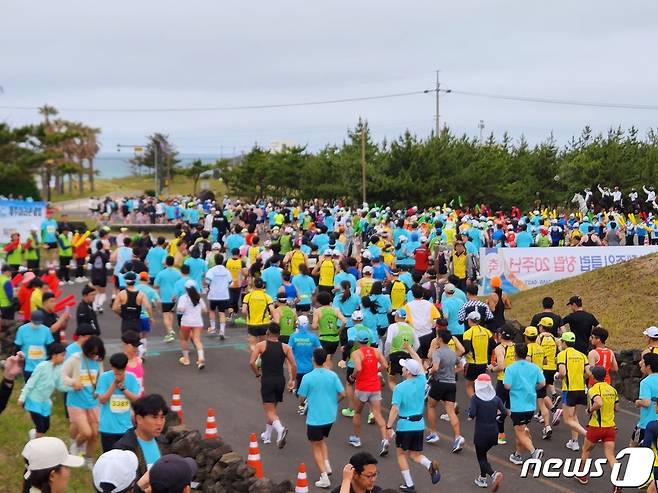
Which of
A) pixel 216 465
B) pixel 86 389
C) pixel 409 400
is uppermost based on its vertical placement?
pixel 86 389

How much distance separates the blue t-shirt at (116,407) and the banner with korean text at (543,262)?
13000 millimetres

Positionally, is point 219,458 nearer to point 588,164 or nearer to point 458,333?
point 458,333

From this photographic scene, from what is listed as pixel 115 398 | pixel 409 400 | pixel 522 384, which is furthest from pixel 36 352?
pixel 522 384

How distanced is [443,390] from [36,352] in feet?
18.7

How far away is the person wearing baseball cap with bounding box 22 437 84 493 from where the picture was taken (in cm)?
470

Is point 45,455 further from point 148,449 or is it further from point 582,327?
point 582,327

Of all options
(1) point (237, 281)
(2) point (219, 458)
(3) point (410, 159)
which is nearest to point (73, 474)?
(2) point (219, 458)

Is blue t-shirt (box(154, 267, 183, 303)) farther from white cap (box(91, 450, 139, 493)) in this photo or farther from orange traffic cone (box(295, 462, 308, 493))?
white cap (box(91, 450, 139, 493))

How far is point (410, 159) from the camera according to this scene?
44406 mm

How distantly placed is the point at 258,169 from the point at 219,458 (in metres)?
49.2

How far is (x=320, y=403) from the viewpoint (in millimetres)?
8867

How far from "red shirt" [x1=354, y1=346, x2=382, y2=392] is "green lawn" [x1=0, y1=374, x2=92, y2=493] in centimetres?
366

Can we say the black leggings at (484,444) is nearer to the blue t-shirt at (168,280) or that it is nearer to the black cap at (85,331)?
the black cap at (85,331)

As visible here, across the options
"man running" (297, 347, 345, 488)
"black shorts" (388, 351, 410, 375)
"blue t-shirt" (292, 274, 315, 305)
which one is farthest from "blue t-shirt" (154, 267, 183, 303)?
"man running" (297, 347, 345, 488)
